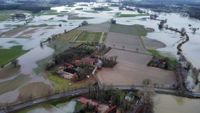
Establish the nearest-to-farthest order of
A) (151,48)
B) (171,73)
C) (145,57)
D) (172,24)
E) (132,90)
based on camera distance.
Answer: (132,90), (171,73), (145,57), (151,48), (172,24)

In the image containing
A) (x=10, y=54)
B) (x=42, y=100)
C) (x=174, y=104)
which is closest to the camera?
(x=42, y=100)

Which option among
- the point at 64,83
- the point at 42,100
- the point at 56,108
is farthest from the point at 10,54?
the point at 56,108

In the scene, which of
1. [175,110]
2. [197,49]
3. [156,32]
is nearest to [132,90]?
[175,110]

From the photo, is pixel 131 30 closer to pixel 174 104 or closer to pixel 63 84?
pixel 63 84

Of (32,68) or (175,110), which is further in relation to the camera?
(32,68)

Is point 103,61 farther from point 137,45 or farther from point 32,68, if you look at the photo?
point 137,45

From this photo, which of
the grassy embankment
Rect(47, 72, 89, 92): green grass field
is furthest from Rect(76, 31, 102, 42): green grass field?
Rect(47, 72, 89, 92): green grass field

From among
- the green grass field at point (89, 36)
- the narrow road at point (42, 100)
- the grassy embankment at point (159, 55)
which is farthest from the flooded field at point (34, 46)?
the green grass field at point (89, 36)
